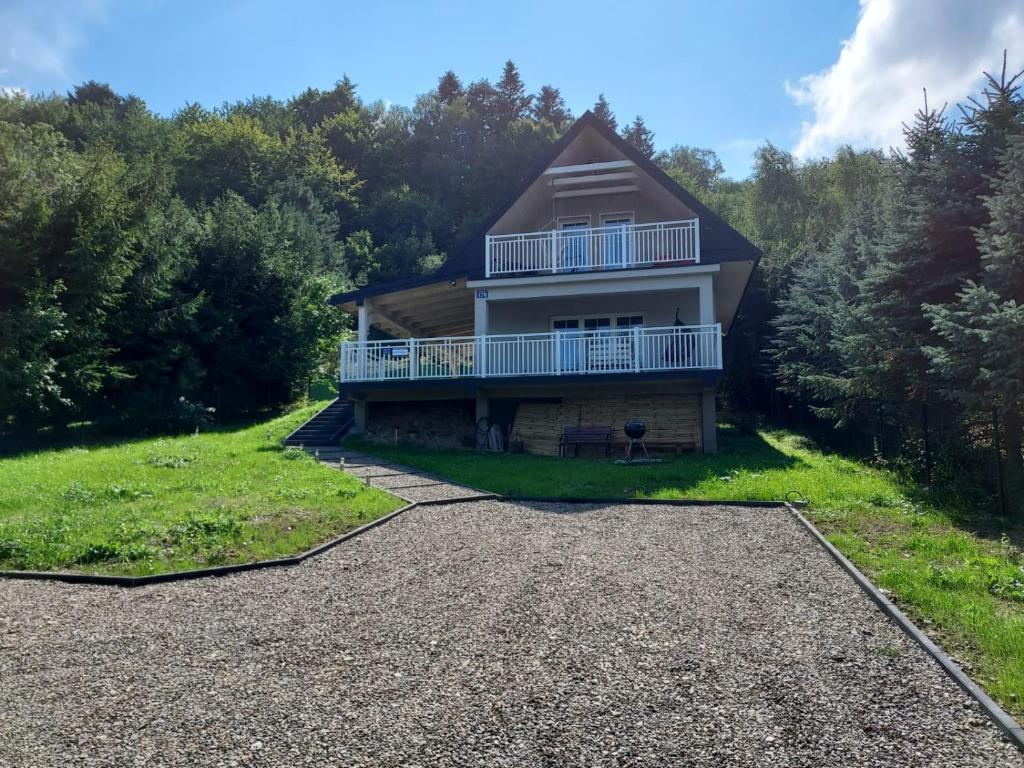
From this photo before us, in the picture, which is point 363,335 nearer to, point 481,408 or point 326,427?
point 326,427

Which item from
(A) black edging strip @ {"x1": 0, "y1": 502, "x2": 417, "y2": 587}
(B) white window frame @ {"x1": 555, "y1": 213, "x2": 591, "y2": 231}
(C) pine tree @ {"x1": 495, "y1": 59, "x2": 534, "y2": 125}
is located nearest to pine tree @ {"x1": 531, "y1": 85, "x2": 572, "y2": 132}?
(C) pine tree @ {"x1": 495, "y1": 59, "x2": 534, "y2": 125}

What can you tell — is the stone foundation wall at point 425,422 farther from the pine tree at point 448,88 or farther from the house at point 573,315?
the pine tree at point 448,88

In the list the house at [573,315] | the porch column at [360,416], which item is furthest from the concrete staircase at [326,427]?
the house at [573,315]

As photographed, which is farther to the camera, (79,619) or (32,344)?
(32,344)

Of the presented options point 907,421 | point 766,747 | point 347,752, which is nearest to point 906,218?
point 907,421

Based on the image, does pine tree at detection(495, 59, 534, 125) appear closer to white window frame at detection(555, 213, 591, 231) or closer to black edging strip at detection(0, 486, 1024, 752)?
white window frame at detection(555, 213, 591, 231)

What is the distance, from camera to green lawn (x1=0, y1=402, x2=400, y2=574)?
6785 millimetres

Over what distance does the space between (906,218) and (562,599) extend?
9867 mm

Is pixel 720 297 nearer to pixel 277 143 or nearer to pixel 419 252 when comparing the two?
pixel 419 252

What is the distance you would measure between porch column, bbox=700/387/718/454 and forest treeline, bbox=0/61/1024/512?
273 centimetres

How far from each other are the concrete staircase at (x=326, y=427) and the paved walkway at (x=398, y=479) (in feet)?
5.49

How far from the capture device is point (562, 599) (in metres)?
5.45

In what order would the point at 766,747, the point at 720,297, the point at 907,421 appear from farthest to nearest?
1. the point at 720,297
2. the point at 907,421
3. the point at 766,747

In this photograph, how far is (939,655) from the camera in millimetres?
4152
